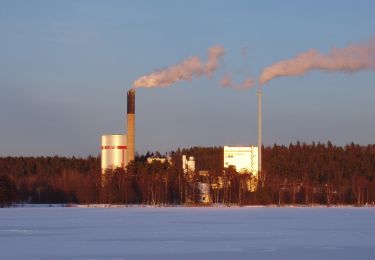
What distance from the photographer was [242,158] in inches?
3597

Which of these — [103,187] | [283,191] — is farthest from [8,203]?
[283,191]

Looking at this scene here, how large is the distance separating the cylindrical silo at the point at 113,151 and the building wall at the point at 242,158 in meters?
11.5

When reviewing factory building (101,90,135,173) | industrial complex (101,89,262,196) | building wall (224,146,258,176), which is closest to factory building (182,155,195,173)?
industrial complex (101,89,262,196)

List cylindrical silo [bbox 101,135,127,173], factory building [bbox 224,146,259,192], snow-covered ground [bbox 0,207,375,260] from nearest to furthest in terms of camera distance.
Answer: snow-covered ground [bbox 0,207,375,260]
cylindrical silo [bbox 101,135,127,173]
factory building [bbox 224,146,259,192]

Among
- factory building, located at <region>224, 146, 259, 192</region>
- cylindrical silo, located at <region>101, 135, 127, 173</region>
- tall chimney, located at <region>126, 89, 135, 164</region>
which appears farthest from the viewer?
factory building, located at <region>224, 146, 259, 192</region>

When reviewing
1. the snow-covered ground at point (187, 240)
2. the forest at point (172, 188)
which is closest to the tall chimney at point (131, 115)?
the forest at point (172, 188)

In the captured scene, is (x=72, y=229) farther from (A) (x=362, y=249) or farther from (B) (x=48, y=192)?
(B) (x=48, y=192)

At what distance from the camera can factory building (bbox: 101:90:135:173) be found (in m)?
86.6

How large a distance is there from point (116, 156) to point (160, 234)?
55396mm

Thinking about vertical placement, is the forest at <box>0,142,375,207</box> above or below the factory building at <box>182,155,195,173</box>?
below

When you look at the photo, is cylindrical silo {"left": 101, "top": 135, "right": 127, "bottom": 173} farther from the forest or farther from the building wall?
the building wall

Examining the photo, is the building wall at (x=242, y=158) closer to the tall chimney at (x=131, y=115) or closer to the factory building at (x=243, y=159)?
the factory building at (x=243, y=159)

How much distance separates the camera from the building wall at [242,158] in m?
91.2

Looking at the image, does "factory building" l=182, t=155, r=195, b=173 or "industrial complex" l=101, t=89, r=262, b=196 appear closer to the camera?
"industrial complex" l=101, t=89, r=262, b=196
